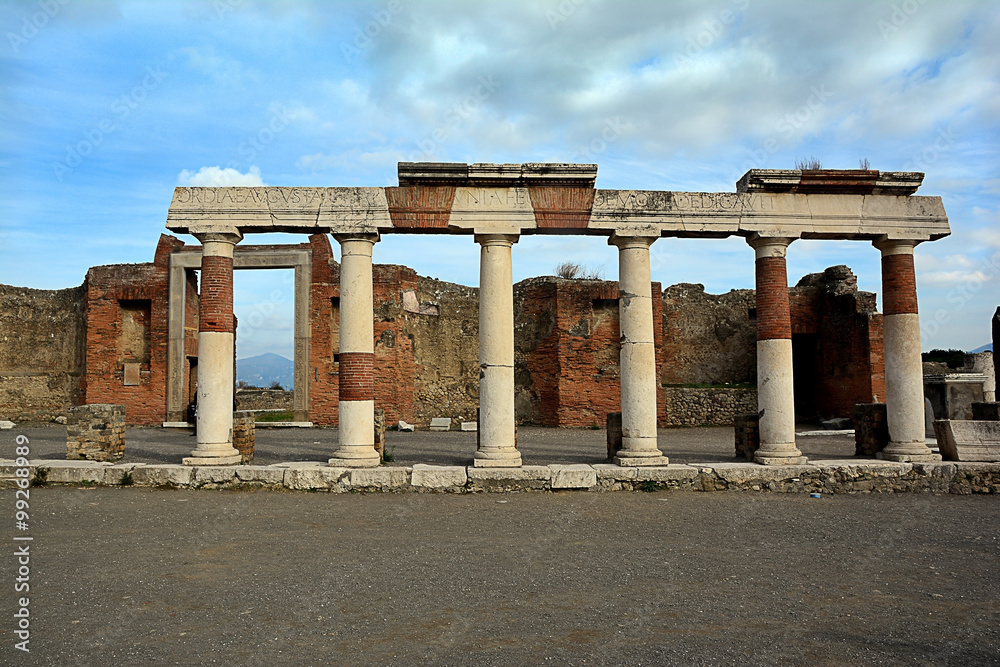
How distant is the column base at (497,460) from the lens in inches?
380

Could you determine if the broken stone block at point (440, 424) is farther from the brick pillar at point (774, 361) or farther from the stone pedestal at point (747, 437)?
the brick pillar at point (774, 361)

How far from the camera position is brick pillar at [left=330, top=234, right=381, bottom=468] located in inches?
391

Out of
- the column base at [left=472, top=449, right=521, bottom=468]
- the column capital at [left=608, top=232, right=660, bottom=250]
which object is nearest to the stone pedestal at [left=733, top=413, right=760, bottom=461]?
the column capital at [left=608, top=232, right=660, bottom=250]

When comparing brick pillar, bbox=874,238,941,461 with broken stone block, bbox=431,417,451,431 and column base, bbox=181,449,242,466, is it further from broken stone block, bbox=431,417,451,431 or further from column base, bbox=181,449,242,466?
broken stone block, bbox=431,417,451,431

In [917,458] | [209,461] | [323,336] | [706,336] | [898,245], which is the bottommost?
[917,458]

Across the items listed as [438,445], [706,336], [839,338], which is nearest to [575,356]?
[438,445]

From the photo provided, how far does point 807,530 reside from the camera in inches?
276

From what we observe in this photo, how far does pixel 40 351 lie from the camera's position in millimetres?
21234

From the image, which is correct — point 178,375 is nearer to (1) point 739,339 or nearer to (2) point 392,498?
(2) point 392,498

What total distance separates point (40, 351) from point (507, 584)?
21.9 m

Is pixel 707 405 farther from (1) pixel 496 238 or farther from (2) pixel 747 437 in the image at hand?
(1) pixel 496 238

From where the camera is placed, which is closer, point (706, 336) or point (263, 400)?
point (706, 336)

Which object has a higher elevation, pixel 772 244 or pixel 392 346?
pixel 772 244

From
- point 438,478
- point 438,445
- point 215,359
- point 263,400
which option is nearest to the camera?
point 438,478
